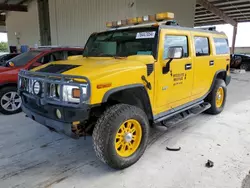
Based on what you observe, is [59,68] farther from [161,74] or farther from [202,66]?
[202,66]

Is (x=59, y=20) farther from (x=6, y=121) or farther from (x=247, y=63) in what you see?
(x=247, y=63)

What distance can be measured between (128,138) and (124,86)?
0.66 m

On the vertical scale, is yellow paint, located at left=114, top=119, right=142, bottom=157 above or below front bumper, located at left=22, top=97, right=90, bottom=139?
below

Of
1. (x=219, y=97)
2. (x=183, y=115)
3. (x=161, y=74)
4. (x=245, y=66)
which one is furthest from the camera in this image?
(x=245, y=66)

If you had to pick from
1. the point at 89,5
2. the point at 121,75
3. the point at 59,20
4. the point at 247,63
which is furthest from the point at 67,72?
the point at 247,63

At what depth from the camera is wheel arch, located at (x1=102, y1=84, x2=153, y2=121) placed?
289cm

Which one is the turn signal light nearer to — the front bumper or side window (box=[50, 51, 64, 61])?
the front bumper

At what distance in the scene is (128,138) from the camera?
286 cm

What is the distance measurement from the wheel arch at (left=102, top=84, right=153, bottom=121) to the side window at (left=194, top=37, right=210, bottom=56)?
5.17 ft

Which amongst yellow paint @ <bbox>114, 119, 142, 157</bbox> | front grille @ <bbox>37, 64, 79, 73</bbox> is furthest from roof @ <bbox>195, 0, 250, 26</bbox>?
front grille @ <bbox>37, 64, 79, 73</bbox>

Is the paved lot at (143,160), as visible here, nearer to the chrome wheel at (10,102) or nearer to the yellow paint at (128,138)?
the yellow paint at (128,138)

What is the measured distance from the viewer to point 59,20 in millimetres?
13711

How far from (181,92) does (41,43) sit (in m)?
14.0

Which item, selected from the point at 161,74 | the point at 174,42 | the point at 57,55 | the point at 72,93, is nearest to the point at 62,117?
the point at 72,93
